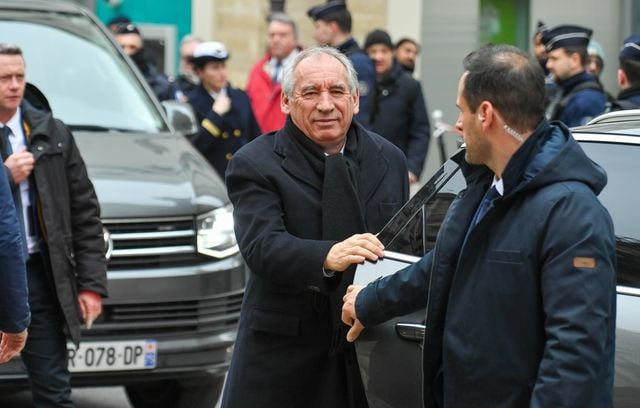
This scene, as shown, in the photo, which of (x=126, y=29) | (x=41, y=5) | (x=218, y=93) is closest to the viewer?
(x=41, y=5)

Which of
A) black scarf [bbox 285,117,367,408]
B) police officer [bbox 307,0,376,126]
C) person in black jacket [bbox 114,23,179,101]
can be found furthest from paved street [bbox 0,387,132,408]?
person in black jacket [bbox 114,23,179,101]

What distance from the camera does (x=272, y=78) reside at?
11406mm

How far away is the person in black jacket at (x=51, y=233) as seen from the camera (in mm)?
6176

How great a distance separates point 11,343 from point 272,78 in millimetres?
6380

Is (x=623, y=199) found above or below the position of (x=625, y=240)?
above

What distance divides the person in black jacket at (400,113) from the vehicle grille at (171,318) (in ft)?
14.9

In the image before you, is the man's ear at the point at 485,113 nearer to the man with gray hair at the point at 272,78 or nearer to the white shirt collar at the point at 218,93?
the white shirt collar at the point at 218,93

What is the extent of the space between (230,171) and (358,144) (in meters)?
0.44

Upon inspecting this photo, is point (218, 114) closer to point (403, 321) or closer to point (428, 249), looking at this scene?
point (428, 249)

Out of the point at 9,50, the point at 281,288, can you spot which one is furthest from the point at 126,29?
the point at 281,288

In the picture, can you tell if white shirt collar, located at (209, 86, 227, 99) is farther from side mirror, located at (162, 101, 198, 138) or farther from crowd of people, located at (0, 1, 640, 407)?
crowd of people, located at (0, 1, 640, 407)

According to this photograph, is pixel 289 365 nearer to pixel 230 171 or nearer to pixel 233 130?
pixel 230 171

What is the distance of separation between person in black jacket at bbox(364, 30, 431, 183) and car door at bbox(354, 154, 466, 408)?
6797 mm

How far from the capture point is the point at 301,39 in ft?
59.9
